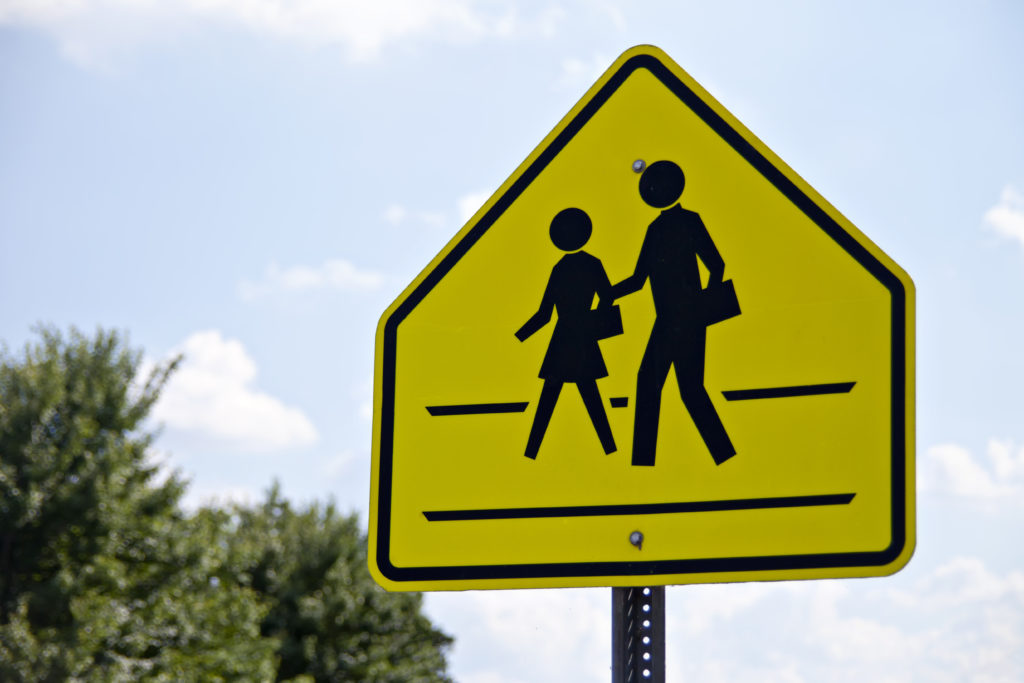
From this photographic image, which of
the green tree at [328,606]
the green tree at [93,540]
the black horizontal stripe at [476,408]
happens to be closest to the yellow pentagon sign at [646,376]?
the black horizontal stripe at [476,408]

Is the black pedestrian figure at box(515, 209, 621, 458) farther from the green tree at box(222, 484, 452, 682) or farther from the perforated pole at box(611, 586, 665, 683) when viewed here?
the green tree at box(222, 484, 452, 682)

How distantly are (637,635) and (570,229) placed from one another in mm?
739

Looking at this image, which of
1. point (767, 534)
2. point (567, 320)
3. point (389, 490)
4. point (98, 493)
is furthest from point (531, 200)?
point (98, 493)

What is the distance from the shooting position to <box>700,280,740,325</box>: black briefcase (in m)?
1.80

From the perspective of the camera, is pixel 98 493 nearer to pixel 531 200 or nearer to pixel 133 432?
pixel 133 432

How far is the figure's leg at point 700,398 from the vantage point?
1.75 m

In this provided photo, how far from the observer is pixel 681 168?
193 centimetres

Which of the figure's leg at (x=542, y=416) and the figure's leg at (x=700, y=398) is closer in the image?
the figure's leg at (x=700, y=398)

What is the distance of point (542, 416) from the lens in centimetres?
190

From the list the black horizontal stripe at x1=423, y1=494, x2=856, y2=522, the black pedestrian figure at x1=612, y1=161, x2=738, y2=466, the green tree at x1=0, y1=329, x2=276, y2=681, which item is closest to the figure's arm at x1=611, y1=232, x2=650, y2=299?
the black pedestrian figure at x1=612, y1=161, x2=738, y2=466

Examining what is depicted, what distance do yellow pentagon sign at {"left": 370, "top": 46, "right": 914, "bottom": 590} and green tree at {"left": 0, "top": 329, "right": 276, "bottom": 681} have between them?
77.8ft

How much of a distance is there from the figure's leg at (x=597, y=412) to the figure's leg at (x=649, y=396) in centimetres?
5

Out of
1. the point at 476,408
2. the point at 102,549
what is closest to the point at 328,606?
the point at 102,549

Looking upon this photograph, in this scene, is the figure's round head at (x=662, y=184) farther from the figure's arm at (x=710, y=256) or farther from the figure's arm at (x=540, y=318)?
the figure's arm at (x=540, y=318)
